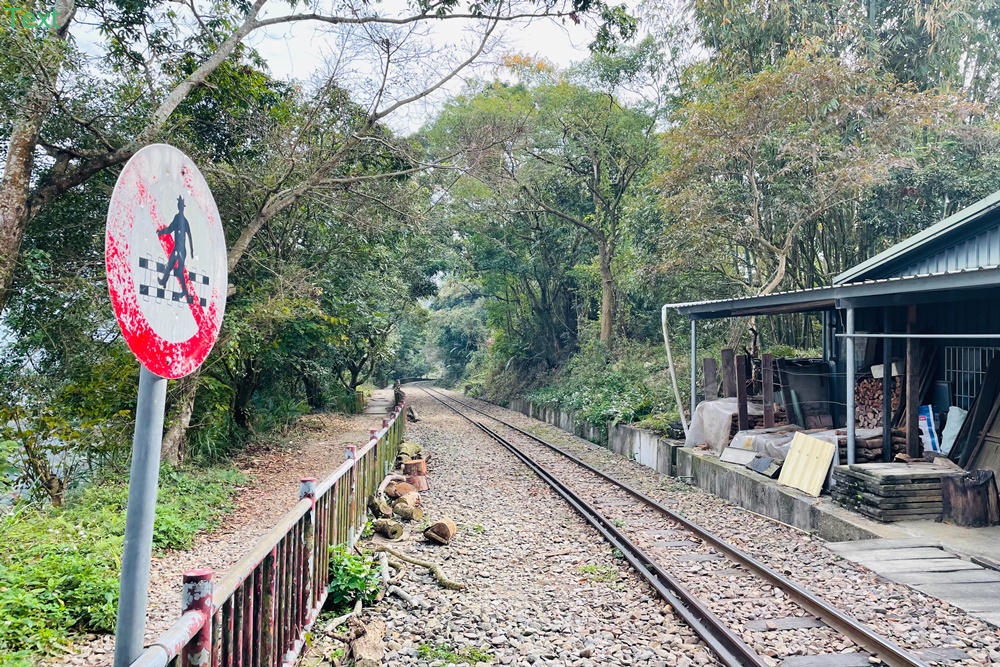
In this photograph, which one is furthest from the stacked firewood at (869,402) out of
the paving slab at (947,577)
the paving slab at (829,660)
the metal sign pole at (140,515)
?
the metal sign pole at (140,515)

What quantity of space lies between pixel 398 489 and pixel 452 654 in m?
5.19

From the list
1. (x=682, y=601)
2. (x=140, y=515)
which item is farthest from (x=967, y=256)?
(x=140, y=515)

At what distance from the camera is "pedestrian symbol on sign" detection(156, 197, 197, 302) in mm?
1641

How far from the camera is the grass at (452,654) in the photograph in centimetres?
477

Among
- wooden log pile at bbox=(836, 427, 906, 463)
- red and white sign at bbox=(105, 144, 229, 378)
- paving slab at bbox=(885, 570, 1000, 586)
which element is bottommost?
paving slab at bbox=(885, 570, 1000, 586)

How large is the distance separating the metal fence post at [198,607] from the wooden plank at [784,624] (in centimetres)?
435

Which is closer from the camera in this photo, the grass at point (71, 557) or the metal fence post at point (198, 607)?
the metal fence post at point (198, 607)

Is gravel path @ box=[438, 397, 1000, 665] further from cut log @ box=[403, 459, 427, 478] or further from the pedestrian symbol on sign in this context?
the pedestrian symbol on sign

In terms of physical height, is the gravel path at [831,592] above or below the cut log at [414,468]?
below

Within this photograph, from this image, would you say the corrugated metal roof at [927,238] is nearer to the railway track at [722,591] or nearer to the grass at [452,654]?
the railway track at [722,591]

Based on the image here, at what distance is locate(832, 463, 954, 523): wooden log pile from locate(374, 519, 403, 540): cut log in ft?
18.6

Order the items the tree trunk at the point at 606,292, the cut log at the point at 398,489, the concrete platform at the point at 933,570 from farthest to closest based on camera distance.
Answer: the tree trunk at the point at 606,292
the cut log at the point at 398,489
the concrete platform at the point at 933,570

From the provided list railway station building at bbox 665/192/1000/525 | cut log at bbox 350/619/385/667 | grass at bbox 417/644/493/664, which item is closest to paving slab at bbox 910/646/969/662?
grass at bbox 417/644/493/664

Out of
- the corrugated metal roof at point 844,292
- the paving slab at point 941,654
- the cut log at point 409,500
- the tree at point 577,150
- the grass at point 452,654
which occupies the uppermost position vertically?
the tree at point 577,150
